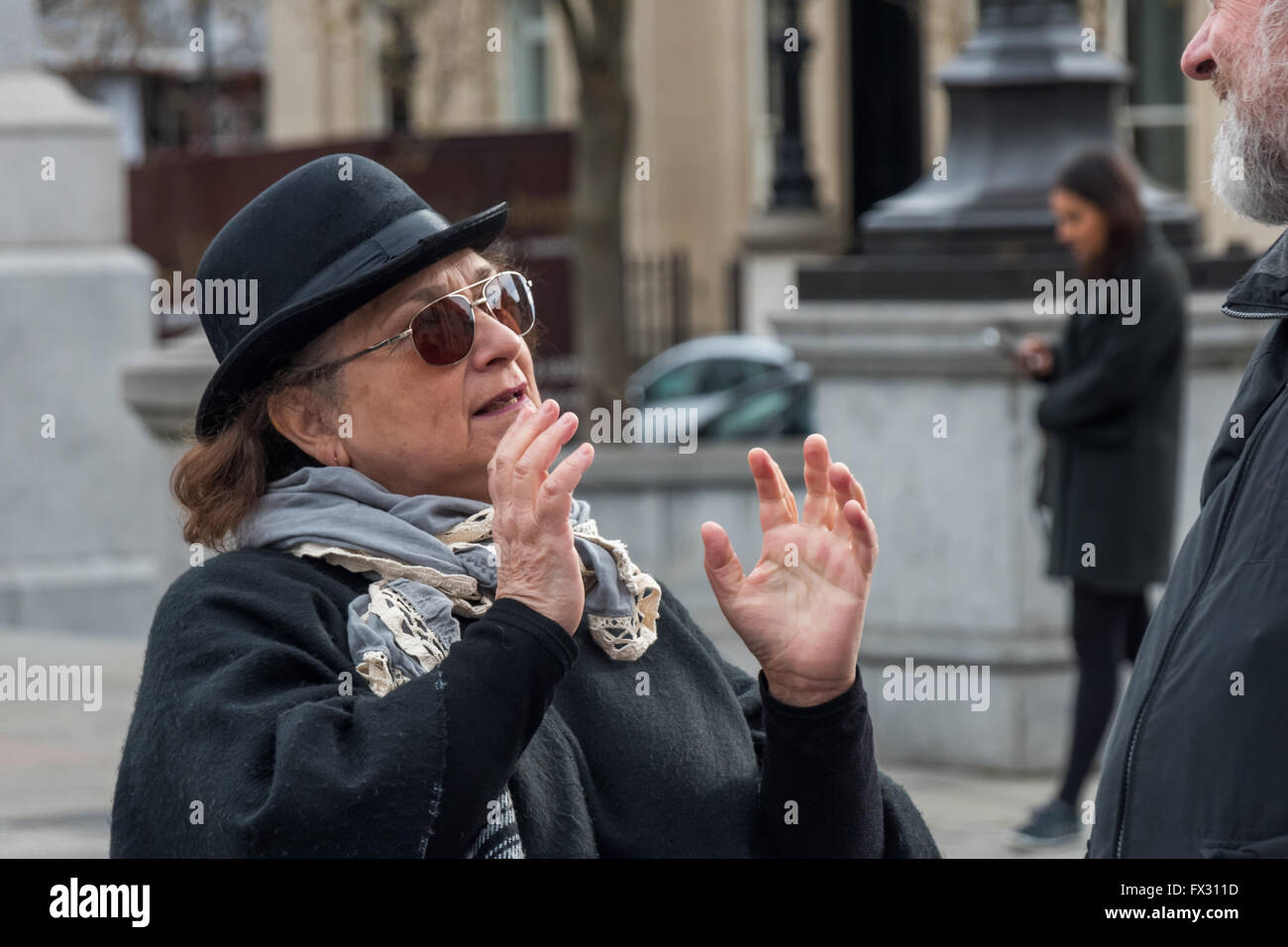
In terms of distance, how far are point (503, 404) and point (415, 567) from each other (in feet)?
0.85

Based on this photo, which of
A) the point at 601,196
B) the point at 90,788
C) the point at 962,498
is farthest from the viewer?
the point at 601,196

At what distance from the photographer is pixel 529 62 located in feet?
89.7

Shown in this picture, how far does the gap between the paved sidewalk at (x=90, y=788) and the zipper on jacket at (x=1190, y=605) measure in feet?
11.9

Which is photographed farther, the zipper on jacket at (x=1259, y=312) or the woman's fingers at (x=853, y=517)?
the woman's fingers at (x=853, y=517)

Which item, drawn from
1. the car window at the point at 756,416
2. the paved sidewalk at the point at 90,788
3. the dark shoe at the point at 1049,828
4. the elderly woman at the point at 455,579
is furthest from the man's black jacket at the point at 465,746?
the car window at the point at 756,416

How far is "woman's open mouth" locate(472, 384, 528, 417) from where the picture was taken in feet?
9.02

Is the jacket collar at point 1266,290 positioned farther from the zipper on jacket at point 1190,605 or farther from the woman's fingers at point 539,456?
the woman's fingers at point 539,456

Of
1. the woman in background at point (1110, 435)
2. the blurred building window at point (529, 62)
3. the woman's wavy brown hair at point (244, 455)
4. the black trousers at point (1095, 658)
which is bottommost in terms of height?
the black trousers at point (1095, 658)

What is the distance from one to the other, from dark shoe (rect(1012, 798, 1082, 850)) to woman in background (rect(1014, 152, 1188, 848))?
0.01 meters

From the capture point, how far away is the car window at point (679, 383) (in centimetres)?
1703

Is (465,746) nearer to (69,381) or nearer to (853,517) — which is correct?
(853,517)

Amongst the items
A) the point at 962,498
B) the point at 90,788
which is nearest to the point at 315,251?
the point at 90,788
